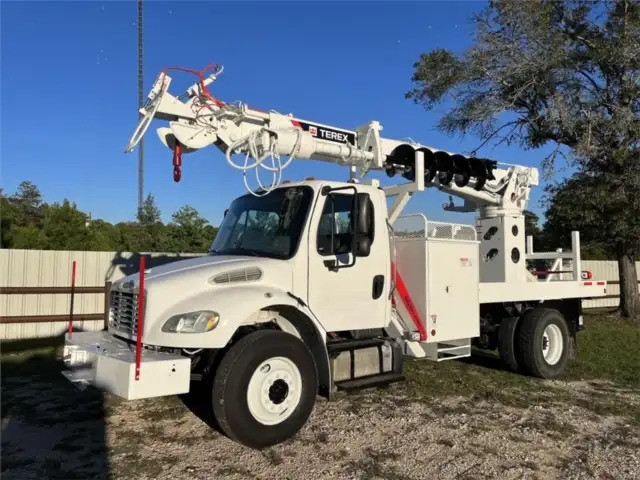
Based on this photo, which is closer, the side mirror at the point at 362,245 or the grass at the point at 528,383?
the side mirror at the point at 362,245

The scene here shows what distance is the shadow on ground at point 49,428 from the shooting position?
4777 mm

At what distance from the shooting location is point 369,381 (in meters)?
6.16

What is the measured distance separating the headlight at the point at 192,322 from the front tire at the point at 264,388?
1.06 feet

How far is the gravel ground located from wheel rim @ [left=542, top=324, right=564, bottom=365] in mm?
1649

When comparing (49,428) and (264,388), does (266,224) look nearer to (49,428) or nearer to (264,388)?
(264,388)

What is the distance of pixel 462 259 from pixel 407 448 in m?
2.84

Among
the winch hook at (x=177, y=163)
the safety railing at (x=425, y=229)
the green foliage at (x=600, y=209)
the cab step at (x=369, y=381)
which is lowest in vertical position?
the cab step at (x=369, y=381)

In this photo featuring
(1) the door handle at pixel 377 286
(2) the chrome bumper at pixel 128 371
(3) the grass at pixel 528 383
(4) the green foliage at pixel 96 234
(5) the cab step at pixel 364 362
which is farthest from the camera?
(4) the green foliage at pixel 96 234

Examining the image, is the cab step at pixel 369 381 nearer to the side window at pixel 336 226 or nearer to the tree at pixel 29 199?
the side window at pixel 336 226

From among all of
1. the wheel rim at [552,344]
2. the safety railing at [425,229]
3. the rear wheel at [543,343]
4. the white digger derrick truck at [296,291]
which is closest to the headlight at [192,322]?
the white digger derrick truck at [296,291]

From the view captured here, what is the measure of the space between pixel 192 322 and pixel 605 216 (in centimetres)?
1503

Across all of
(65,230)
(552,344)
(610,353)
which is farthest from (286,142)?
(65,230)

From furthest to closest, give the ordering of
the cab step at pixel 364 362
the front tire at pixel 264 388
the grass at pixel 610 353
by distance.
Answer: the grass at pixel 610 353 < the cab step at pixel 364 362 < the front tire at pixel 264 388

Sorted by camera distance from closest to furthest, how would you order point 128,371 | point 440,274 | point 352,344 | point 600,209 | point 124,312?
point 128,371
point 124,312
point 352,344
point 440,274
point 600,209
